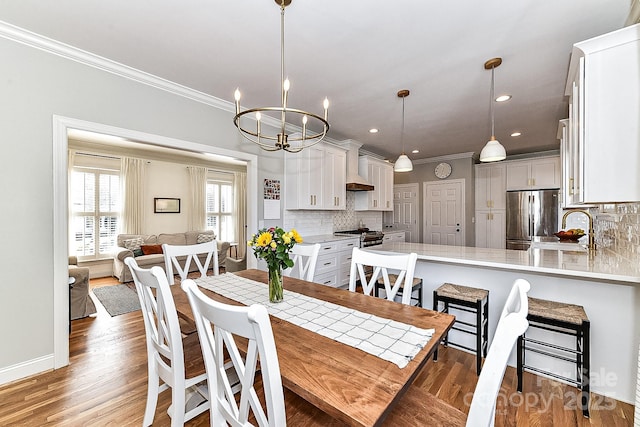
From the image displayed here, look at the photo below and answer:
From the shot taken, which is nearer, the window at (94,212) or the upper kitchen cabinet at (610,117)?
the upper kitchen cabinet at (610,117)

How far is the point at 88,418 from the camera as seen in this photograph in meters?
1.67

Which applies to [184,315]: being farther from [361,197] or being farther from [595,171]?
[361,197]

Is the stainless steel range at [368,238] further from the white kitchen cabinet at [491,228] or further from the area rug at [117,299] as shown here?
the area rug at [117,299]

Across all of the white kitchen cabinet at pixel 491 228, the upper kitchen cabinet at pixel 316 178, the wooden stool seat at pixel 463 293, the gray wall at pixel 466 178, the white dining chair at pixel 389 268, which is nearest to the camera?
the white dining chair at pixel 389 268

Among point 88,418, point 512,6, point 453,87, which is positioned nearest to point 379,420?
point 88,418

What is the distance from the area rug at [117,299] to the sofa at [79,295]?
0.89 ft

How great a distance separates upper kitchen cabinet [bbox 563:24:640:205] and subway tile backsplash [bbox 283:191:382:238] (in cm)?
323

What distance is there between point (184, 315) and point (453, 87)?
3155mm

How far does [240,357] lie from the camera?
2.91 ft

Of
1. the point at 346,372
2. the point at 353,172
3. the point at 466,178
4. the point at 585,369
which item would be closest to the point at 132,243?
the point at 353,172

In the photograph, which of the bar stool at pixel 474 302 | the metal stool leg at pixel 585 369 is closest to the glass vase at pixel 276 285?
the bar stool at pixel 474 302

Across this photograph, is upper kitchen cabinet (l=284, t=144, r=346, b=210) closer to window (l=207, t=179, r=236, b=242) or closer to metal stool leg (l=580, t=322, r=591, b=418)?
metal stool leg (l=580, t=322, r=591, b=418)

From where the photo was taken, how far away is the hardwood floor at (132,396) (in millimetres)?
1661

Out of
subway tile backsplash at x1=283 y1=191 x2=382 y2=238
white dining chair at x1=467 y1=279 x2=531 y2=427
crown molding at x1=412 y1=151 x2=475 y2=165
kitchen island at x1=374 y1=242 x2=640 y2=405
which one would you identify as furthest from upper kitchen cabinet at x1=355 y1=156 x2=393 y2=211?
white dining chair at x1=467 y1=279 x2=531 y2=427
